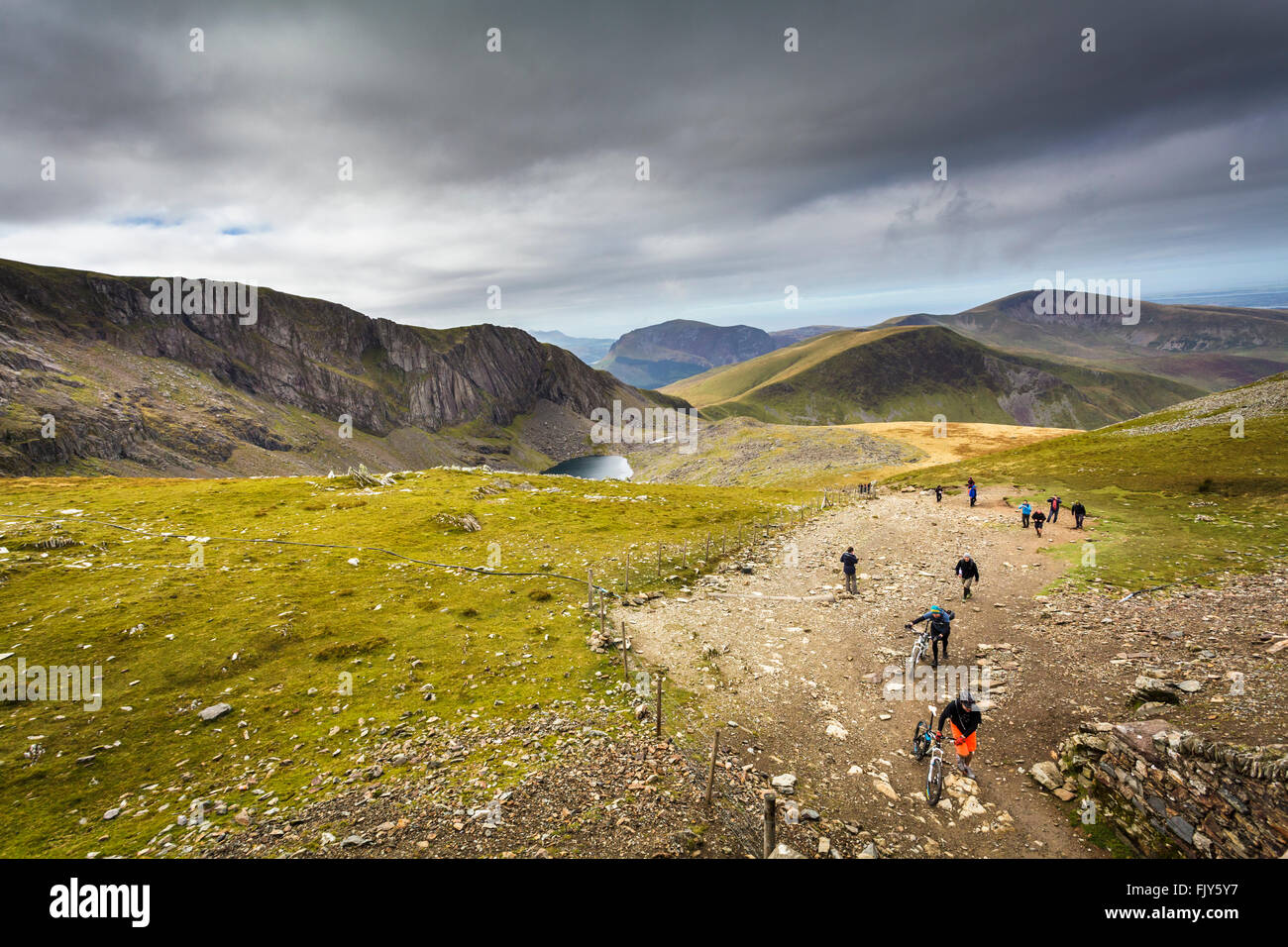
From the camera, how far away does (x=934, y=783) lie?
13.5m

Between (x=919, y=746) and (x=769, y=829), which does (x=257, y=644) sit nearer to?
(x=769, y=829)

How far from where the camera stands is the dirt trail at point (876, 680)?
13.1 meters

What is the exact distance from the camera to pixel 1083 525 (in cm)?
3925

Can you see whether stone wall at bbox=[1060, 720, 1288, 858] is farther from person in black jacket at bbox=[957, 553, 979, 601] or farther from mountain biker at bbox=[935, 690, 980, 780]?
person in black jacket at bbox=[957, 553, 979, 601]

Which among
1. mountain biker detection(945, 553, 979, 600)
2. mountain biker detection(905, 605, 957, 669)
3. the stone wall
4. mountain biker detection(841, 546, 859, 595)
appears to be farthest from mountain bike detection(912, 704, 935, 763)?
mountain biker detection(841, 546, 859, 595)

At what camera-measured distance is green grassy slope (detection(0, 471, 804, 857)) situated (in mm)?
14016

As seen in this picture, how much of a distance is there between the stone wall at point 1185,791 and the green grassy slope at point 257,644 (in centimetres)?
1496

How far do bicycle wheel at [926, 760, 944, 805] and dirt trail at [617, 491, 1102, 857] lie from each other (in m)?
0.31

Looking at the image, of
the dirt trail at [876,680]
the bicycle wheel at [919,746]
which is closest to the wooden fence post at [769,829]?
the dirt trail at [876,680]

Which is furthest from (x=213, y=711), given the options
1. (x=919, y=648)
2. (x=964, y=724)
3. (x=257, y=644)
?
(x=919, y=648)

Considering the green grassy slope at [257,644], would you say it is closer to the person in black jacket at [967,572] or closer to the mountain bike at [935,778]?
the mountain bike at [935,778]

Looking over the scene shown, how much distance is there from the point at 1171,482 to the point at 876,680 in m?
53.7
